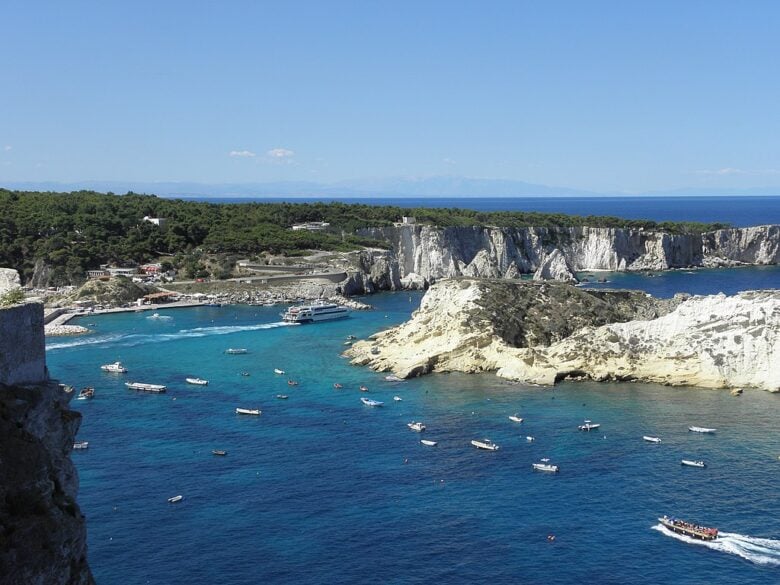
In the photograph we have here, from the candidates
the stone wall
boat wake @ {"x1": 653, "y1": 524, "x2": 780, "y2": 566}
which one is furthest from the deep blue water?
the stone wall

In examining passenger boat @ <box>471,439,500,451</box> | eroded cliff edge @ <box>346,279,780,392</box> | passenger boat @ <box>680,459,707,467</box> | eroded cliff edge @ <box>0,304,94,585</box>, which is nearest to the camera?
eroded cliff edge @ <box>0,304,94,585</box>

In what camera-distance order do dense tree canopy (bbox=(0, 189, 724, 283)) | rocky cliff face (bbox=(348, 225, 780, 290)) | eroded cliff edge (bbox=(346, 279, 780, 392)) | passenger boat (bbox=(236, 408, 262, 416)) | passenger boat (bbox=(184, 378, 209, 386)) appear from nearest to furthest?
1. passenger boat (bbox=(236, 408, 262, 416))
2. eroded cliff edge (bbox=(346, 279, 780, 392))
3. passenger boat (bbox=(184, 378, 209, 386))
4. dense tree canopy (bbox=(0, 189, 724, 283))
5. rocky cliff face (bbox=(348, 225, 780, 290))

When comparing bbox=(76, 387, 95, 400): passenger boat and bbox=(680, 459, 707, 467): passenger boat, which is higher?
bbox=(680, 459, 707, 467): passenger boat

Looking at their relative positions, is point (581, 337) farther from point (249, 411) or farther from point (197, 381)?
point (197, 381)

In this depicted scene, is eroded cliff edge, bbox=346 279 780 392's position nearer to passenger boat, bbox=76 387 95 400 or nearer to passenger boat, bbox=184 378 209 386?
passenger boat, bbox=184 378 209 386

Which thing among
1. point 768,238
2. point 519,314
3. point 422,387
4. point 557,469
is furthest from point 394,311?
point 768,238

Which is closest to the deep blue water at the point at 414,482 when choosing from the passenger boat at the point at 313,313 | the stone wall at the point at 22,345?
the stone wall at the point at 22,345

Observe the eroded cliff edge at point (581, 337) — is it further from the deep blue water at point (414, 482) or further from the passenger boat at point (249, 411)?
the passenger boat at point (249, 411)
